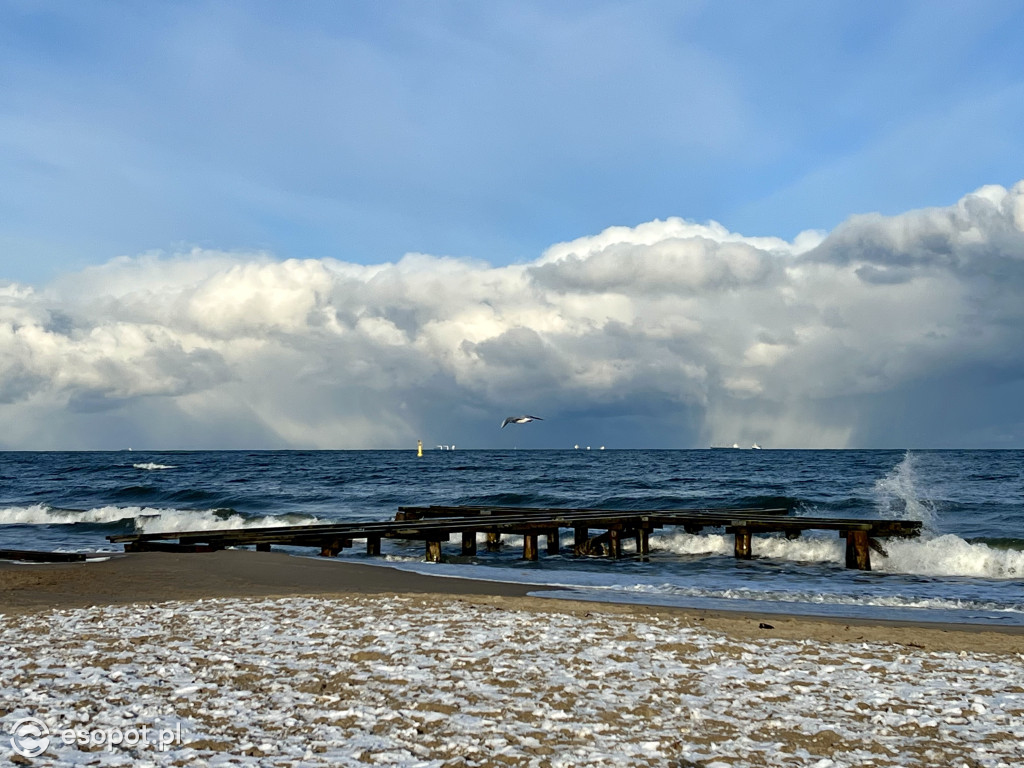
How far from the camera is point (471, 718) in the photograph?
6.26 m

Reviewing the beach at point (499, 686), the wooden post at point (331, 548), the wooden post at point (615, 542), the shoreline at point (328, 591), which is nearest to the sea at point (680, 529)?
the wooden post at point (331, 548)

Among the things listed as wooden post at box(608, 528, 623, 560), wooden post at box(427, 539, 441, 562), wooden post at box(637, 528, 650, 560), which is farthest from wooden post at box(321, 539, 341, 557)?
wooden post at box(637, 528, 650, 560)

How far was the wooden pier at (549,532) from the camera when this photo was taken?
21656mm

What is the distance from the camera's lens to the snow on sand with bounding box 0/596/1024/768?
5625mm

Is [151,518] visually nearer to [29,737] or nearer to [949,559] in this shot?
[949,559]

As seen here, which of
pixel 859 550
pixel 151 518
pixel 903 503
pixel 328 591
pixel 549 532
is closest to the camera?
pixel 328 591

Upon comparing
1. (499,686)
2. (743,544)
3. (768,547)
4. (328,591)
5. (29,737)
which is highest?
(29,737)

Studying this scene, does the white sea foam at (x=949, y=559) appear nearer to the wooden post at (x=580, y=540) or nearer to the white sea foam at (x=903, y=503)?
the white sea foam at (x=903, y=503)

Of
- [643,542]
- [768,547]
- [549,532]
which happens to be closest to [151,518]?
[549,532]

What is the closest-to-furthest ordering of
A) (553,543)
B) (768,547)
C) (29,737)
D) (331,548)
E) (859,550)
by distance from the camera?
1. (29,737)
2. (859,550)
3. (331,548)
4. (768,547)
5. (553,543)

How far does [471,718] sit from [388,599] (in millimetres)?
6657

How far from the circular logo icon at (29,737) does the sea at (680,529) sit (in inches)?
382

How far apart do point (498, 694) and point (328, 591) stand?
8125 millimetres

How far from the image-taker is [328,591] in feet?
47.4
